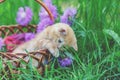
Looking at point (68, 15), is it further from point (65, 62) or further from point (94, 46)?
point (65, 62)

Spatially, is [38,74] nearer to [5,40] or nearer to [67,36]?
[67,36]

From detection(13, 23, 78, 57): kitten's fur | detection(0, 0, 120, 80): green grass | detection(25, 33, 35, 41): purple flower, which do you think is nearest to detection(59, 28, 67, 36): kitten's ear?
detection(13, 23, 78, 57): kitten's fur

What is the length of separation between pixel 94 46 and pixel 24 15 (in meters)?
0.61

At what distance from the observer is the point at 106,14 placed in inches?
162

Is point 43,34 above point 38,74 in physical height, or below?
above

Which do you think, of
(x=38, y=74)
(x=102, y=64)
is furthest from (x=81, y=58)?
(x=38, y=74)

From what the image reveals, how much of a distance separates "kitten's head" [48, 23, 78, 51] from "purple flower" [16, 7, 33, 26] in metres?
0.48

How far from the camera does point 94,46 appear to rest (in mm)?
4023

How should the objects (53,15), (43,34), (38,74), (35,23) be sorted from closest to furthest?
(38,74)
(43,34)
(53,15)
(35,23)

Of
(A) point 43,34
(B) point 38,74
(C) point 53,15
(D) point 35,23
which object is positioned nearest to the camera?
(B) point 38,74

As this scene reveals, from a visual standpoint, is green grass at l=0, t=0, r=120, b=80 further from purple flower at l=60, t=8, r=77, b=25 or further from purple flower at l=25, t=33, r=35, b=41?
purple flower at l=25, t=33, r=35, b=41

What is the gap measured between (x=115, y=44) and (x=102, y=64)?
211mm

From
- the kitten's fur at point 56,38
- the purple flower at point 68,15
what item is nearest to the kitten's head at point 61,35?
the kitten's fur at point 56,38

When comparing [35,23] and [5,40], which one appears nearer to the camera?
[5,40]
